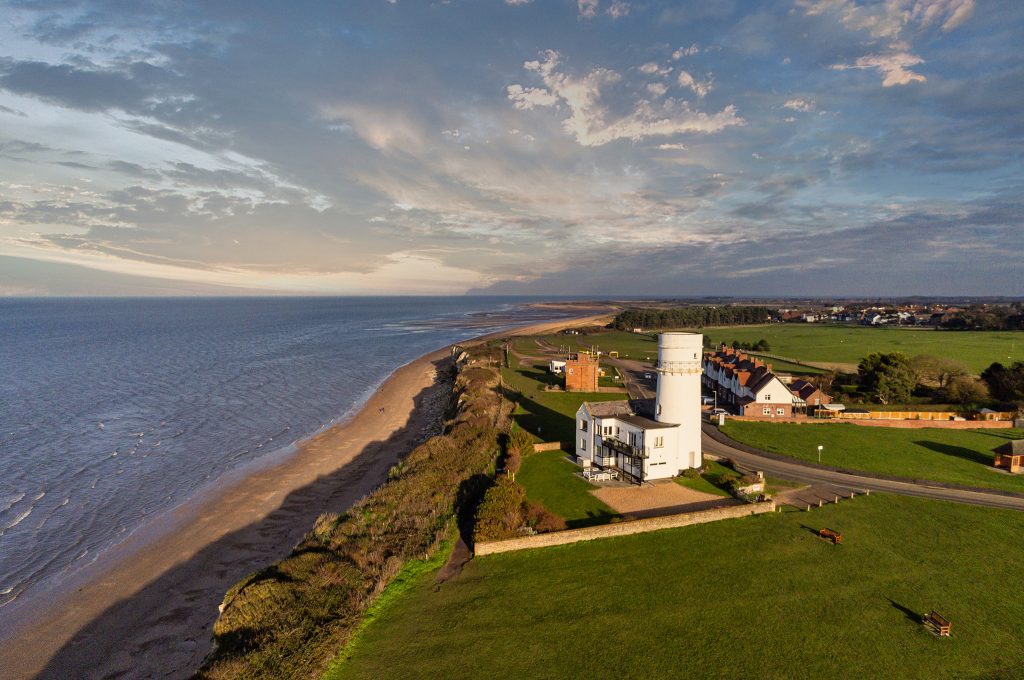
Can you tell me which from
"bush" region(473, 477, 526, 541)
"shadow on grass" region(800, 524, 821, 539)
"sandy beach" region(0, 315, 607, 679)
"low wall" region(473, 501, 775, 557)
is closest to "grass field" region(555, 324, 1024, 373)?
"shadow on grass" region(800, 524, 821, 539)

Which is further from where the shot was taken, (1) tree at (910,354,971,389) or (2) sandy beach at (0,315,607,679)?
(1) tree at (910,354,971,389)

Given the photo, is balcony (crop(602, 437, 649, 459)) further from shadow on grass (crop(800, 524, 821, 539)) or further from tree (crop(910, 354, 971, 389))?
tree (crop(910, 354, 971, 389))

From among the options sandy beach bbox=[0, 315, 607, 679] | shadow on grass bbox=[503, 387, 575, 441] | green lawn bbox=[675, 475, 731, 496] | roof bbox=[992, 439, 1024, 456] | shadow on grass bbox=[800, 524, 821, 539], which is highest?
roof bbox=[992, 439, 1024, 456]

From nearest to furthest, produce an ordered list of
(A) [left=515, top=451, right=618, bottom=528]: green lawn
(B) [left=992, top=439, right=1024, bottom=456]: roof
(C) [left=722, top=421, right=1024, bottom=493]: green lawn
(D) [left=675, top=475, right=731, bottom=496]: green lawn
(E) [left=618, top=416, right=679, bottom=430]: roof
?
1. (A) [left=515, top=451, right=618, bottom=528]: green lawn
2. (D) [left=675, top=475, right=731, bottom=496]: green lawn
3. (E) [left=618, top=416, right=679, bottom=430]: roof
4. (C) [left=722, top=421, right=1024, bottom=493]: green lawn
5. (B) [left=992, top=439, right=1024, bottom=456]: roof

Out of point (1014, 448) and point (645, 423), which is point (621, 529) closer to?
point (645, 423)

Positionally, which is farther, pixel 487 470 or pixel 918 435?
pixel 918 435

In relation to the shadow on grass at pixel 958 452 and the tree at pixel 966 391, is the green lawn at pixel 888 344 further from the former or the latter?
the shadow on grass at pixel 958 452

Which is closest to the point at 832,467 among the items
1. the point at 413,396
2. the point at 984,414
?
the point at 984,414

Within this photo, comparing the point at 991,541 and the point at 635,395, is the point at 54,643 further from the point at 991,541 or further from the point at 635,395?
the point at 635,395
